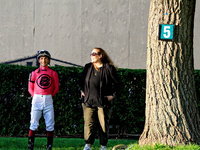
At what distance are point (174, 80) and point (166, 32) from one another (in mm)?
823

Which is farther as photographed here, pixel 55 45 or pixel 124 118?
pixel 55 45

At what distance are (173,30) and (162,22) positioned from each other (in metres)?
0.24

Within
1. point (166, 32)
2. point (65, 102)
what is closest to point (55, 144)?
point (65, 102)

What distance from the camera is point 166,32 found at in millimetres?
4844

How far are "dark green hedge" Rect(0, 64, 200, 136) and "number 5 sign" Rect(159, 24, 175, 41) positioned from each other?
80.5 inches

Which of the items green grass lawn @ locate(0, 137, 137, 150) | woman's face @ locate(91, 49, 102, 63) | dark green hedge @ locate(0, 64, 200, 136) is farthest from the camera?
dark green hedge @ locate(0, 64, 200, 136)

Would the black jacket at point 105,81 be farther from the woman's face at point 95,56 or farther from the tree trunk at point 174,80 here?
the tree trunk at point 174,80

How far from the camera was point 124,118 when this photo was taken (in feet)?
22.9

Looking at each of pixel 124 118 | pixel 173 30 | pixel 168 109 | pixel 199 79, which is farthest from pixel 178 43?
pixel 124 118

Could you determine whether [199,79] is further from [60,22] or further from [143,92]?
[60,22]

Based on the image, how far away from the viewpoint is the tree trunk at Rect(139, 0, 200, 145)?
4844 mm

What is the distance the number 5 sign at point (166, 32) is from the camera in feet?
15.9

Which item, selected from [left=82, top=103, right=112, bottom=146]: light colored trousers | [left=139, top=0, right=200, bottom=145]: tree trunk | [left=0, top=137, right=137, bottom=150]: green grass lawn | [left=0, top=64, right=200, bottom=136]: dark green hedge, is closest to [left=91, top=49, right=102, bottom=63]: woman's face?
[left=82, top=103, right=112, bottom=146]: light colored trousers

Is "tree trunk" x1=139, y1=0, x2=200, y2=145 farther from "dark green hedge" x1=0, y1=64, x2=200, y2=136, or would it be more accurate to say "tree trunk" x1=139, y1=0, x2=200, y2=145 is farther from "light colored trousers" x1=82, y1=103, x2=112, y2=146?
"dark green hedge" x1=0, y1=64, x2=200, y2=136
